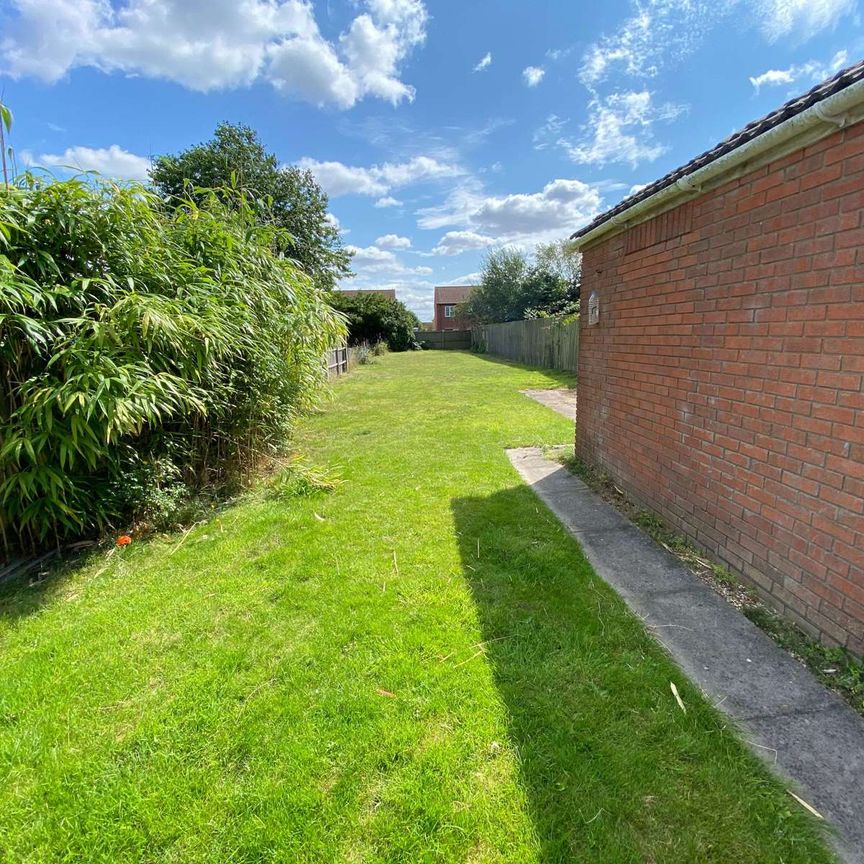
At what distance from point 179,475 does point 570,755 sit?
143 inches

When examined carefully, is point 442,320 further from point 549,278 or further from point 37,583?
point 37,583

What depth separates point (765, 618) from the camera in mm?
2363

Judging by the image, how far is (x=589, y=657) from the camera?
2.13 metres

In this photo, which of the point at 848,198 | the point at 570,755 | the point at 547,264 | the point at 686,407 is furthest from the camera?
the point at 547,264

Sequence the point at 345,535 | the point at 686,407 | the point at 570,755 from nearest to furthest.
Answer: the point at 570,755 → the point at 686,407 → the point at 345,535

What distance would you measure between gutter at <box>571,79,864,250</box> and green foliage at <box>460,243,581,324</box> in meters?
25.3

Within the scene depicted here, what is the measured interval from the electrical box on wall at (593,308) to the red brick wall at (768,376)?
2.53 ft

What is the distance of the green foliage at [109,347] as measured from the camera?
2.70 meters

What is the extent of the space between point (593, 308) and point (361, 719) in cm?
420

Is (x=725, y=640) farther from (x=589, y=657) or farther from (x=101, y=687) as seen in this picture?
(x=101, y=687)

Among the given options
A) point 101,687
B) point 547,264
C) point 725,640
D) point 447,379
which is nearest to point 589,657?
point 725,640

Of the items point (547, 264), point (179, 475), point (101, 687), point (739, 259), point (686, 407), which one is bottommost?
point (101, 687)

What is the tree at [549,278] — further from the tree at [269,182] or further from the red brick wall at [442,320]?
the red brick wall at [442,320]

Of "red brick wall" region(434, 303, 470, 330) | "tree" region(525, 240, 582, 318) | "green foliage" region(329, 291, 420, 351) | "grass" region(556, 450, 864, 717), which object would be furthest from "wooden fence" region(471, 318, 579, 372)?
"red brick wall" region(434, 303, 470, 330)
